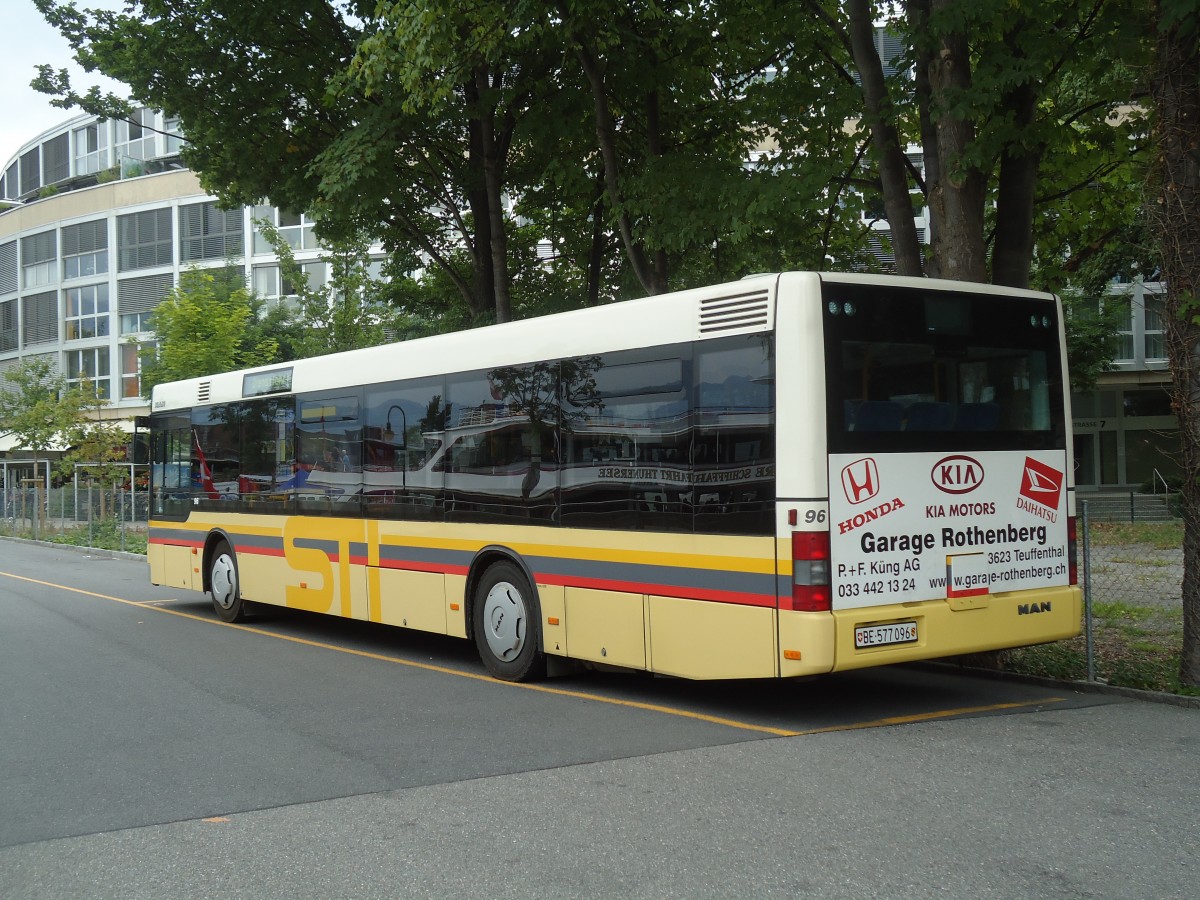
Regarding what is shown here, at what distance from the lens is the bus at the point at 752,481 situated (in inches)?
302

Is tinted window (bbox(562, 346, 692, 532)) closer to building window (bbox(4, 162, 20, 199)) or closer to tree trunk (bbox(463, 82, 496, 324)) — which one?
tree trunk (bbox(463, 82, 496, 324))

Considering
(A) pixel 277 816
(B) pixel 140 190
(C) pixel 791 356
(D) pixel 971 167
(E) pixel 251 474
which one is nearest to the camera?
(A) pixel 277 816

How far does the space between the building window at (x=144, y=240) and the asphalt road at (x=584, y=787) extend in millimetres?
43530

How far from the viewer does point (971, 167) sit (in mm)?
10703

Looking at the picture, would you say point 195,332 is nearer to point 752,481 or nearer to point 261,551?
point 261,551

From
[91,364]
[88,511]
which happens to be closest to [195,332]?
[88,511]

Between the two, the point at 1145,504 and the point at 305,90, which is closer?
the point at 305,90

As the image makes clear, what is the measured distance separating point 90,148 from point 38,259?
5573 mm

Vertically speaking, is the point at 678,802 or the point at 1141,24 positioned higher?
the point at 1141,24

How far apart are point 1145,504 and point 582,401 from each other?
1993cm

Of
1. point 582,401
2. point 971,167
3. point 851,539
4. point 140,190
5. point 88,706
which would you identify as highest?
point 140,190

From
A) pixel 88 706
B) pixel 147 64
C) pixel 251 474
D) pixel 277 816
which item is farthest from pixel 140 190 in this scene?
pixel 277 816

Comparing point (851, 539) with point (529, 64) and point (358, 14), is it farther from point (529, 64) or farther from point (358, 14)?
point (358, 14)

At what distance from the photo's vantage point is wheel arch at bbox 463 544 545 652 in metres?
9.77
